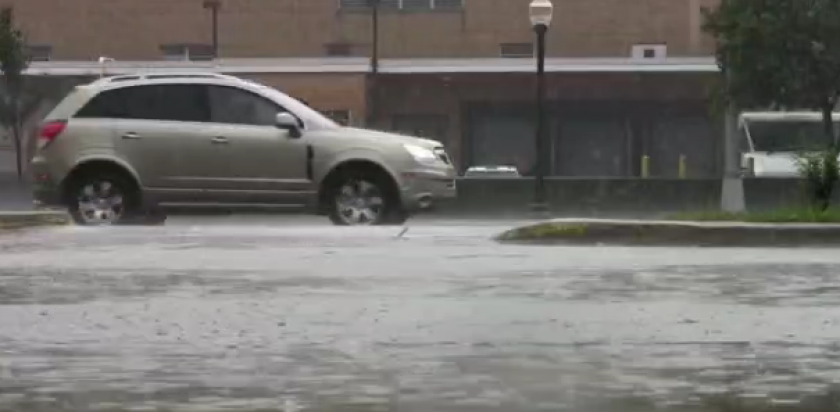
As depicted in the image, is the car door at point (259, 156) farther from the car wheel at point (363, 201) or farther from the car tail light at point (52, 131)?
the car tail light at point (52, 131)

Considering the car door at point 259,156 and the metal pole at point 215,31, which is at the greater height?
the metal pole at point 215,31

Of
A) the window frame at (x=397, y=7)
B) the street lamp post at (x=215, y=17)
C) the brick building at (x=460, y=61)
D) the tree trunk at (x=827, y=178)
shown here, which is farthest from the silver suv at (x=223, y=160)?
the window frame at (x=397, y=7)

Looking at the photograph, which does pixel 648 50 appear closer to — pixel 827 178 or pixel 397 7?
pixel 397 7

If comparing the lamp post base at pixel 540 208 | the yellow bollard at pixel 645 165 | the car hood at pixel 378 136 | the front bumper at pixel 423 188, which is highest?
the car hood at pixel 378 136

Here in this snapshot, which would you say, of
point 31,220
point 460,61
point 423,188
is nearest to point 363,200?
point 423,188

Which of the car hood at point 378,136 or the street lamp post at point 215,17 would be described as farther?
the street lamp post at point 215,17

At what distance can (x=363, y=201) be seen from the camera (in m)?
16.0

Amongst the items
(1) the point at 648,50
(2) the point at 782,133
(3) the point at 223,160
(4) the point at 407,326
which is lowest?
(2) the point at 782,133

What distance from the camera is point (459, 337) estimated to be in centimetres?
830

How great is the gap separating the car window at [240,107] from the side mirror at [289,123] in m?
0.11

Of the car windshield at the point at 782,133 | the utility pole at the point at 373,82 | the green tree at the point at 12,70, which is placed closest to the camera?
the car windshield at the point at 782,133

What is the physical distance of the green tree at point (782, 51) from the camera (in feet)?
112

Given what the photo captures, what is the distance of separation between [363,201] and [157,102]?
8.19ft

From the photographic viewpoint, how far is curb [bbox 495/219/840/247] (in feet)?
45.1
